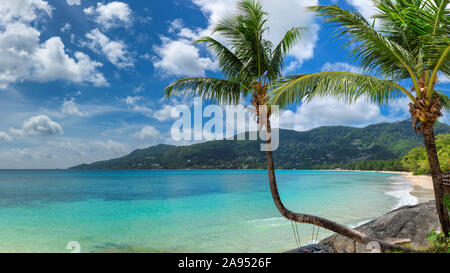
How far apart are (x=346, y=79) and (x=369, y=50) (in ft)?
3.53

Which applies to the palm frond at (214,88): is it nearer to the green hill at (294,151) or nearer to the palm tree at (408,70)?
the palm tree at (408,70)

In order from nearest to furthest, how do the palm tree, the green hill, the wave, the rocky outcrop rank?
the palm tree, the rocky outcrop, the wave, the green hill

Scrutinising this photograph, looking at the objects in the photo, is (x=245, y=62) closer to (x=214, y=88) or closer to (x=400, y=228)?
(x=214, y=88)

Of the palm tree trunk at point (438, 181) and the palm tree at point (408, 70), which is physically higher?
the palm tree at point (408, 70)

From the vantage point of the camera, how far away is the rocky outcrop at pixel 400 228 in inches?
265

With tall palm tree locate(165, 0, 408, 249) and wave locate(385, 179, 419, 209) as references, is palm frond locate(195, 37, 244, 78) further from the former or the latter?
wave locate(385, 179, 419, 209)

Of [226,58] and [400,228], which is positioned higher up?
[226,58]

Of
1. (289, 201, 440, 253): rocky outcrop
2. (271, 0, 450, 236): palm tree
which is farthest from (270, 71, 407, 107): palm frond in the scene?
(289, 201, 440, 253): rocky outcrop

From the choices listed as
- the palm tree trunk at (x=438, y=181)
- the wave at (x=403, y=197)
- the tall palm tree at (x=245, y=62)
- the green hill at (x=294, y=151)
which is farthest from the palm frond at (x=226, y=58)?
the green hill at (x=294, y=151)

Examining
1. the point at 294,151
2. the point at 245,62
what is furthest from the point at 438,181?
the point at 294,151

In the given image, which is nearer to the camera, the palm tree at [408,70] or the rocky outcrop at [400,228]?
the palm tree at [408,70]

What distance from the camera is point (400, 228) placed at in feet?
23.4

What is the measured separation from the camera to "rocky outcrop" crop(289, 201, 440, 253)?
674cm

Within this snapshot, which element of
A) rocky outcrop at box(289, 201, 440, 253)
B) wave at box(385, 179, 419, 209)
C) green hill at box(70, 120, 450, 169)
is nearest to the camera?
rocky outcrop at box(289, 201, 440, 253)
